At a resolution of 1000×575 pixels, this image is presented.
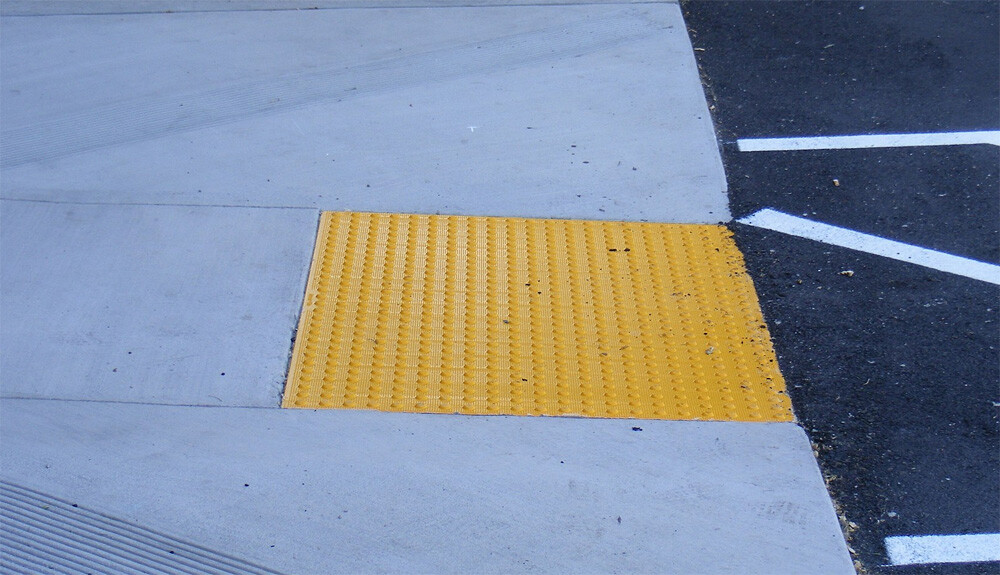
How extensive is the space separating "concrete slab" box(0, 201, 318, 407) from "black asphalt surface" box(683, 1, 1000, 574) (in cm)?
216

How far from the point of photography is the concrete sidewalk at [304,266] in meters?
2.86

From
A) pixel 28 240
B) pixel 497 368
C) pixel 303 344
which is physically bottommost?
pixel 497 368

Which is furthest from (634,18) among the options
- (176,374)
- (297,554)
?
(297,554)

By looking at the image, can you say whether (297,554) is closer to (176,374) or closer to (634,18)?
(176,374)

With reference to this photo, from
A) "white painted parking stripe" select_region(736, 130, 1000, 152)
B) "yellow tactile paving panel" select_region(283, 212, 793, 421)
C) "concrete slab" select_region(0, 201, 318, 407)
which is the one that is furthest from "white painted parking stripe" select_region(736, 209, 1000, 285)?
"concrete slab" select_region(0, 201, 318, 407)

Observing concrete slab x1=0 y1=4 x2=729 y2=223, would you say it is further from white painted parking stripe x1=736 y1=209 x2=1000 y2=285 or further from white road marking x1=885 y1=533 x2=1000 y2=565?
white road marking x1=885 y1=533 x2=1000 y2=565

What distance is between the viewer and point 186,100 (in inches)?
191

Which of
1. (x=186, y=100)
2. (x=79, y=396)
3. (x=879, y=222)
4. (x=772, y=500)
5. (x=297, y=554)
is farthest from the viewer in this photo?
(x=186, y=100)

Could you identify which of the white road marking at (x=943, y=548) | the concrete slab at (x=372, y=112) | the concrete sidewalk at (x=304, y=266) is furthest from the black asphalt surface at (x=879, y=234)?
the concrete slab at (x=372, y=112)

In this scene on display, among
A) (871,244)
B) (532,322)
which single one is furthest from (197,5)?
(871,244)

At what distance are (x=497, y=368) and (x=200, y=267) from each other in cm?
146

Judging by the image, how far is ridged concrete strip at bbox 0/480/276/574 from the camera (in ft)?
9.03

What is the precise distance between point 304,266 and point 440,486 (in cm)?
134

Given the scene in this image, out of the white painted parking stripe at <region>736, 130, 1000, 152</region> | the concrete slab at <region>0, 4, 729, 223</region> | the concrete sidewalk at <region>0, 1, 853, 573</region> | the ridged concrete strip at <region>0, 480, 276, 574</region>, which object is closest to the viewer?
the ridged concrete strip at <region>0, 480, 276, 574</region>
